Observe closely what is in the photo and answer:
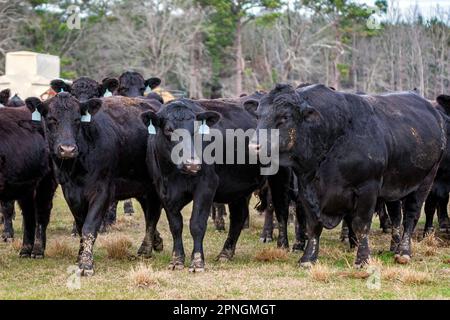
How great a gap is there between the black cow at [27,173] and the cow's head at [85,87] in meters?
1.08

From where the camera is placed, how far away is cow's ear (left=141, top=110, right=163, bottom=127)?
29.6 ft

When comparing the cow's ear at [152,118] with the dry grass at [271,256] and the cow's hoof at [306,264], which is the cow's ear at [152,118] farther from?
the cow's hoof at [306,264]

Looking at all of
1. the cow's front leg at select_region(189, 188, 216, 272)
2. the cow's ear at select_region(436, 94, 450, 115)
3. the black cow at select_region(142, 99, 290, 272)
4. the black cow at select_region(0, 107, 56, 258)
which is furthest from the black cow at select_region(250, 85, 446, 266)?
the black cow at select_region(0, 107, 56, 258)

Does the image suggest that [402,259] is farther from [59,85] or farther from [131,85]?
[131,85]

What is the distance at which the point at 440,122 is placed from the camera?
35.7 feet

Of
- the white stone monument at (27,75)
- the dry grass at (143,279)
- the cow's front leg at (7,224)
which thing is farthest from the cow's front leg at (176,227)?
the white stone monument at (27,75)

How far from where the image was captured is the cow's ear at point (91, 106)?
9070mm

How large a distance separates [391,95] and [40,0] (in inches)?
1616

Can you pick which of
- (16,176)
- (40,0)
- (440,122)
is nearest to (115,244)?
(16,176)

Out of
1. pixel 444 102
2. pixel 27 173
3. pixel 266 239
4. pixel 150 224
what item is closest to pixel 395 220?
pixel 266 239

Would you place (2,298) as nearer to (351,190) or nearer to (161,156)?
(161,156)

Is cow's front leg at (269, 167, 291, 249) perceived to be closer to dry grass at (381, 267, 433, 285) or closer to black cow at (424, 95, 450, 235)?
black cow at (424, 95, 450, 235)

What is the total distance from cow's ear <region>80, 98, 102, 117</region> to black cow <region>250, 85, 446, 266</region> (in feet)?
6.32

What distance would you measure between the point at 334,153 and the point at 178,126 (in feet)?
6.19
